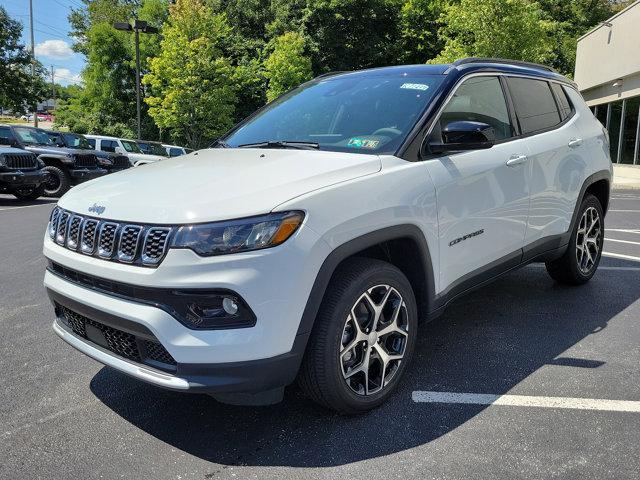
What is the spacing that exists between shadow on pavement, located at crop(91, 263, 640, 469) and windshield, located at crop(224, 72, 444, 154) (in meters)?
1.42

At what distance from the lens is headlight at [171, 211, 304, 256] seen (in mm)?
2385

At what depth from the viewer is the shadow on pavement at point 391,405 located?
8.83 ft

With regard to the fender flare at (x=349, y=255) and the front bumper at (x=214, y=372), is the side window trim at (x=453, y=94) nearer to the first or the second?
the fender flare at (x=349, y=255)

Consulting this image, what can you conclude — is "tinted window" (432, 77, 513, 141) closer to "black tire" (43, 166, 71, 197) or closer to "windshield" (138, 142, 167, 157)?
"black tire" (43, 166, 71, 197)

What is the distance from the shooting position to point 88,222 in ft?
9.12

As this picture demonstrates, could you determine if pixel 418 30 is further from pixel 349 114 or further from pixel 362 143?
pixel 362 143

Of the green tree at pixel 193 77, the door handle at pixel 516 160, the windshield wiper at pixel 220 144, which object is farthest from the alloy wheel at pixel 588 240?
the green tree at pixel 193 77

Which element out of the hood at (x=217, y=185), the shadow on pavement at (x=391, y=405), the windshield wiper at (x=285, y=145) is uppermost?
the windshield wiper at (x=285, y=145)

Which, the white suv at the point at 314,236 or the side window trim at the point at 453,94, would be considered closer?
the white suv at the point at 314,236

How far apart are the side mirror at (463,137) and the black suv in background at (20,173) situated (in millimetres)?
11945

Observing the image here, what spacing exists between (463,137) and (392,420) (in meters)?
1.66

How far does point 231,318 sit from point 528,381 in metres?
1.93

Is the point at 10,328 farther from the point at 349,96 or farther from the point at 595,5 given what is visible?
the point at 595,5

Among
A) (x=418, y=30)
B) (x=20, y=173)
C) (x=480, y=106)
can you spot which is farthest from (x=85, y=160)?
(x=418, y=30)
